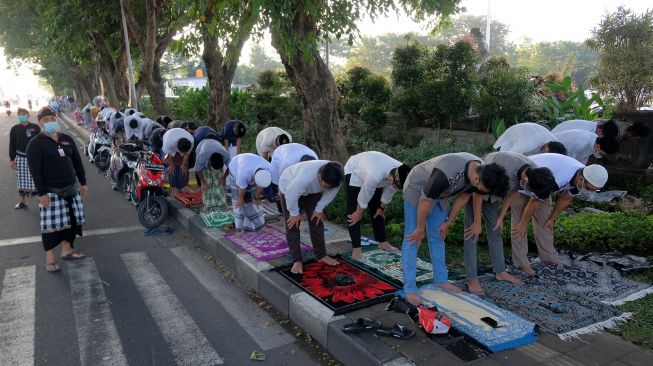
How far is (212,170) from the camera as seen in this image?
308 inches

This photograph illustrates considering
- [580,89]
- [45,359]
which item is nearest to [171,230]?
[45,359]

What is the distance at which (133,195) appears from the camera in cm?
902

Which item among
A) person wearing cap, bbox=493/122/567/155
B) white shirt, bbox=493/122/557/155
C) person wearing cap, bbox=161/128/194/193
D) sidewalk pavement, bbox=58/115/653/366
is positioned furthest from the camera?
person wearing cap, bbox=161/128/194/193

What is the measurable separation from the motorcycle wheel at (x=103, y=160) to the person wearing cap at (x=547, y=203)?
11.2 m

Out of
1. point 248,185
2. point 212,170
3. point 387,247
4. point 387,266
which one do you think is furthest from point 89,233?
point 387,266

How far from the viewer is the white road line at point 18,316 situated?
3.91 metres

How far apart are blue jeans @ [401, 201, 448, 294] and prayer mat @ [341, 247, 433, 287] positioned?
0.95 feet

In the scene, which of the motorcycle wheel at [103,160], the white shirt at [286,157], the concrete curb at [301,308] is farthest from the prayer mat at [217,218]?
the motorcycle wheel at [103,160]

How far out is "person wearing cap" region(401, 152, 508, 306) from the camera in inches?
154

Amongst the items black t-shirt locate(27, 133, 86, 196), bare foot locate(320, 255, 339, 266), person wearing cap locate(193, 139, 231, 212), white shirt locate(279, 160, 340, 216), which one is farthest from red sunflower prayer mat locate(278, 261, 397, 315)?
black t-shirt locate(27, 133, 86, 196)

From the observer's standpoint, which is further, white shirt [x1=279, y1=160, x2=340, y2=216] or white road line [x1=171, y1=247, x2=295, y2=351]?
white shirt [x1=279, y1=160, x2=340, y2=216]

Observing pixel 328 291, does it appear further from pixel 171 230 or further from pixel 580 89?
pixel 580 89

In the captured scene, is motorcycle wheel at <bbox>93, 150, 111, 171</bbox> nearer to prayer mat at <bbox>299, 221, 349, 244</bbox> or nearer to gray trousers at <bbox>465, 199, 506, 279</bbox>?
prayer mat at <bbox>299, 221, 349, 244</bbox>

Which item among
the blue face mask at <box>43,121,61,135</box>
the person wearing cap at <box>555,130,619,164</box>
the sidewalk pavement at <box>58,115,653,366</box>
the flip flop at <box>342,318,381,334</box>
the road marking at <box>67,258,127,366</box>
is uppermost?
the blue face mask at <box>43,121,61,135</box>
